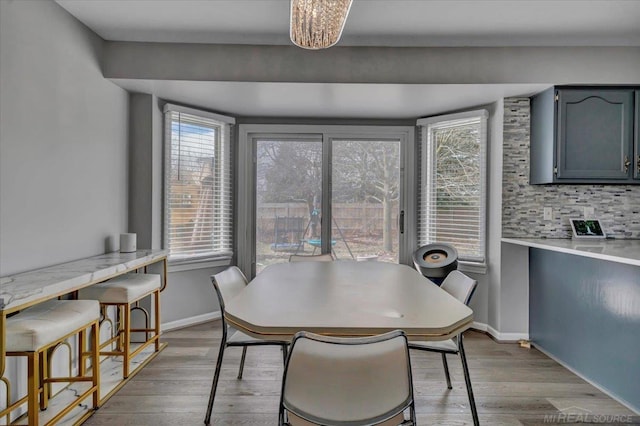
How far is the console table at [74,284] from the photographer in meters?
1.60

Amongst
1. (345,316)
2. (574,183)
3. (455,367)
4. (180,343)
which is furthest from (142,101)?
(574,183)

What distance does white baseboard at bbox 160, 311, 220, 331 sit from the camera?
3493 millimetres

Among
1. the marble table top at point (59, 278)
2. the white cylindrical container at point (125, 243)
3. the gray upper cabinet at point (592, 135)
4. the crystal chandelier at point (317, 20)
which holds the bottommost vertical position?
the marble table top at point (59, 278)

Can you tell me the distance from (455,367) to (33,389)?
2581mm

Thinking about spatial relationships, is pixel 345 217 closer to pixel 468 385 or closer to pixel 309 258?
pixel 309 258

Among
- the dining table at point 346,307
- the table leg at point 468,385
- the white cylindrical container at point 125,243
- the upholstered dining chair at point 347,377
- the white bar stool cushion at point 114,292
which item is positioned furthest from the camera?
the white cylindrical container at point 125,243

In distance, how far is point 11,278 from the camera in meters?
1.92

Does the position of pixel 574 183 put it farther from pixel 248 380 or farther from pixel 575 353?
pixel 248 380

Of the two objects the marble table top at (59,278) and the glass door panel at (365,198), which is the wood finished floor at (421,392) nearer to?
the marble table top at (59,278)

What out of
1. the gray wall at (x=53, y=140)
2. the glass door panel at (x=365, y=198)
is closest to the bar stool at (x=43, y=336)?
the gray wall at (x=53, y=140)

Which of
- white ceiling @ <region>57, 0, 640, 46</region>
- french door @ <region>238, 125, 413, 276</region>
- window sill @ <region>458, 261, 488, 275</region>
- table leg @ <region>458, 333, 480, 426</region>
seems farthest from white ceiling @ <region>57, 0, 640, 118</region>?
table leg @ <region>458, 333, 480, 426</region>

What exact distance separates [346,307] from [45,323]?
1407 mm

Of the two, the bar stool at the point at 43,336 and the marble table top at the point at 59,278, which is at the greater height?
the marble table top at the point at 59,278

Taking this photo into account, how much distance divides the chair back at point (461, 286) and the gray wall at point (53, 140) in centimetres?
248
